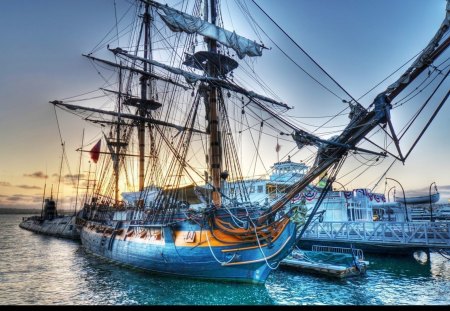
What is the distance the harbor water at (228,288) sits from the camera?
12.8 meters

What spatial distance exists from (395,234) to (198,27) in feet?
59.0

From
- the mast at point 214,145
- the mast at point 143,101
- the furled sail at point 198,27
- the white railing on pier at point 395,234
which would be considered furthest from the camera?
the mast at point 143,101

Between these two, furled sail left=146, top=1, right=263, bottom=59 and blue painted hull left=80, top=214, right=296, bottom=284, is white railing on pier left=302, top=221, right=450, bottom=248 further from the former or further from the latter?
furled sail left=146, top=1, right=263, bottom=59

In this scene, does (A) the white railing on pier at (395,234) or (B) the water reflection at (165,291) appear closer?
(B) the water reflection at (165,291)

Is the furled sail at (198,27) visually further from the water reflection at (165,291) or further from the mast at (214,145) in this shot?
the water reflection at (165,291)

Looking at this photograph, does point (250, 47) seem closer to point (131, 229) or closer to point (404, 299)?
point (131, 229)

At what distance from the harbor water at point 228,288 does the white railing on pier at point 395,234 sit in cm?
174

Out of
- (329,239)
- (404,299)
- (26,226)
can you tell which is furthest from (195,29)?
(26,226)

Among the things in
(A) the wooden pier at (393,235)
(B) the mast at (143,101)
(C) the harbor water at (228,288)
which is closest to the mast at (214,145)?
(C) the harbor water at (228,288)

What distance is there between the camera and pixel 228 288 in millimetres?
14078

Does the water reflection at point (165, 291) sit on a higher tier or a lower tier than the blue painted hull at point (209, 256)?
lower

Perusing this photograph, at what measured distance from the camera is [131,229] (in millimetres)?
20438

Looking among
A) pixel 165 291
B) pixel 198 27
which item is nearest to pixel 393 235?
pixel 165 291

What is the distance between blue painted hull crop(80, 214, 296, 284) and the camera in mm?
14422
